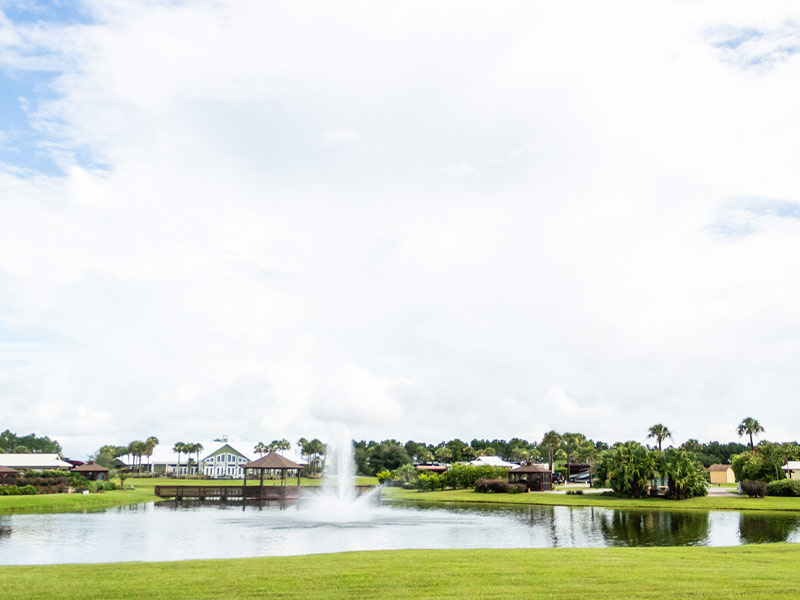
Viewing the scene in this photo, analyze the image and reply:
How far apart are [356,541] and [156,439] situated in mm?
109976

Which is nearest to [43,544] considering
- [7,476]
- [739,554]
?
[739,554]

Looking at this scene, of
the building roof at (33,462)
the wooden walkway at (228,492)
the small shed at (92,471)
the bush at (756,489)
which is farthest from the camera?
the building roof at (33,462)

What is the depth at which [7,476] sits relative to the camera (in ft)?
233

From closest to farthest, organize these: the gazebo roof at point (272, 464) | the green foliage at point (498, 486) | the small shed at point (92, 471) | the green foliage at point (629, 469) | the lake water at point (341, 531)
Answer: the lake water at point (341, 531)
the green foliage at point (629, 469)
the gazebo roof at point (272, 464)
the green foliage at point (498, 486)
the small shed at point (92, 471)

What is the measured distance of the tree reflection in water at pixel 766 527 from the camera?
32316 mm

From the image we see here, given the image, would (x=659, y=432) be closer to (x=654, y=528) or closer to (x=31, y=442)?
(x=654, y=528)

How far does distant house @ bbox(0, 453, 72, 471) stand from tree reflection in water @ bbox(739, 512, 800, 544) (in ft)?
294

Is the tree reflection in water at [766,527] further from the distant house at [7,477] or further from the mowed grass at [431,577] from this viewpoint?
the distant house at [7,477]

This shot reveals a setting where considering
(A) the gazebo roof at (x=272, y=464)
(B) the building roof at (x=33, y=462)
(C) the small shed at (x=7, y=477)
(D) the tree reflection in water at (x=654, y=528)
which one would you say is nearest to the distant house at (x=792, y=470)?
(D) the tree reflection in water at (x=654, y=528)

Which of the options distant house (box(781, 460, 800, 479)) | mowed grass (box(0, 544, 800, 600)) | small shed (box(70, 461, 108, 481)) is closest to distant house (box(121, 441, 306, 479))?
small shed (box(70, 461, 108, 481))

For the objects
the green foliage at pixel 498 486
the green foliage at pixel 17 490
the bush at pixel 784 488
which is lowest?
the green foliage at pixel 498 486

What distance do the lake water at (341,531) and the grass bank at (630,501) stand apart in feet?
16.0

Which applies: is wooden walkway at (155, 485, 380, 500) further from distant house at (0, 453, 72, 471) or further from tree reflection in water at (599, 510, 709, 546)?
distant house at (0, 453, 72, 471)

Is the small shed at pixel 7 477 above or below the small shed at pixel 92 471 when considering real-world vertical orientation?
above
